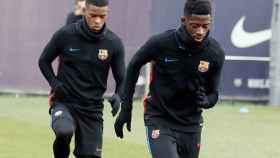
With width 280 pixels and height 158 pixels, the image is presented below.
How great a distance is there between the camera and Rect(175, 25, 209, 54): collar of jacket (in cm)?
776

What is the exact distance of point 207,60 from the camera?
7.91m

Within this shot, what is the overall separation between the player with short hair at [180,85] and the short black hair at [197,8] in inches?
0.9

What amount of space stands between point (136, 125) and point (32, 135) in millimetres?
2344

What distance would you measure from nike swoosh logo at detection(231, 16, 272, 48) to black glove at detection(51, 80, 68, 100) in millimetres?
11700

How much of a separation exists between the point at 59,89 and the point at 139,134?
5652 millimetres

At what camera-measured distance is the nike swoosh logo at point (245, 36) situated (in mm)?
20594

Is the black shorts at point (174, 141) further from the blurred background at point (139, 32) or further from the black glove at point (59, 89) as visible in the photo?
the blurred background at point (139, 32)

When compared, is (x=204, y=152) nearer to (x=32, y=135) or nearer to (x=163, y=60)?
(x=32, y=135)

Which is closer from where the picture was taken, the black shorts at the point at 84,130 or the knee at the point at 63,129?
the knee at the point at 63,129

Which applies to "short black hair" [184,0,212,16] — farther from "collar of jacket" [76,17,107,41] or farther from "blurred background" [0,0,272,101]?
"blurred background" [0,0,272,101]

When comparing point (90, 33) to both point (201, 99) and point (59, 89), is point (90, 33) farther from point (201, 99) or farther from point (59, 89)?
point (201, 99)

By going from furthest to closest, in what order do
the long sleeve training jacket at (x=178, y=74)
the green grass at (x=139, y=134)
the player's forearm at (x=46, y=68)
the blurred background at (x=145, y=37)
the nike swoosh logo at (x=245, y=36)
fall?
the nike swoosh logo at (x=245, y=36) → the blurred background at (x=145, y=37) → the green grass at (x=139, y=134) → the player's forearm at (x=46, y=68) → the long sleeve training jacket at (x=178, y=74)

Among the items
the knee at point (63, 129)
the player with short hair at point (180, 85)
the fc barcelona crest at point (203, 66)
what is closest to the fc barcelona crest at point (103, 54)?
the knee at point (63, 129)

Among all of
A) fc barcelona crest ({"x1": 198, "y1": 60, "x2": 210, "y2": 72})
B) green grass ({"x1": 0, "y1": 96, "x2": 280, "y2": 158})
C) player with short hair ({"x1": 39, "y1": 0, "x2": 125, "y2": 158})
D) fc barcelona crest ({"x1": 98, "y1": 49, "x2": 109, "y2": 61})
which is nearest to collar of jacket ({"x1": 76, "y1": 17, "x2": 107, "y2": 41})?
player with short hair ({"x1": 39, "y1": 0, "x2": 125, "y2": 158})
